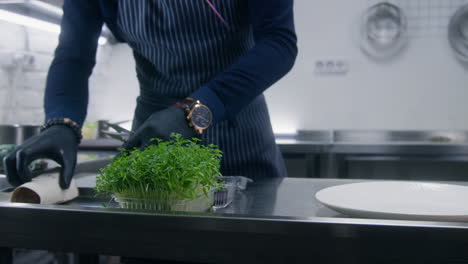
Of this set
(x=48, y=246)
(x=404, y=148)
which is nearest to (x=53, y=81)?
(x=48, y=246)

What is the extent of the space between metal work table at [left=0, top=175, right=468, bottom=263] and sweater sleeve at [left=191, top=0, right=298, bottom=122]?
0.43 meters

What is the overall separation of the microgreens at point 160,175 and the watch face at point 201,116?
0.66 feet

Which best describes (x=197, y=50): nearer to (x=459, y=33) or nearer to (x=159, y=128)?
(x=159, y=128)

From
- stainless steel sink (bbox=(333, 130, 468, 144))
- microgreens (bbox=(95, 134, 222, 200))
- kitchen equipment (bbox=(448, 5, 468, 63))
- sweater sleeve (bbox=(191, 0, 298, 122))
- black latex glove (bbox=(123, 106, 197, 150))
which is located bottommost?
stainless steel sink (bbox=(333, 130, 468, 144))

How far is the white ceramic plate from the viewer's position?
575 mm

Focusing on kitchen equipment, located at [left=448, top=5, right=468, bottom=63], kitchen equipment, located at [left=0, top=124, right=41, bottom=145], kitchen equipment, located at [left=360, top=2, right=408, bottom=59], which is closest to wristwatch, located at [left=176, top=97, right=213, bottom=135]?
kitchen equipment, located at [left=0, top=124, right=41, bottom=145]

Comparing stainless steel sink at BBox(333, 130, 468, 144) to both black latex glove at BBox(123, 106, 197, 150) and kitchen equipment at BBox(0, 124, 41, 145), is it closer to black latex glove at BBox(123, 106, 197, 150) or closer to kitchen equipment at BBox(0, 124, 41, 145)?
kitchen equipment at BBox(0, 124, 41, 145)

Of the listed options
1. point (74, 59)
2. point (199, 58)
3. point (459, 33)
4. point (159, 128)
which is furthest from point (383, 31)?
point (159, 128)

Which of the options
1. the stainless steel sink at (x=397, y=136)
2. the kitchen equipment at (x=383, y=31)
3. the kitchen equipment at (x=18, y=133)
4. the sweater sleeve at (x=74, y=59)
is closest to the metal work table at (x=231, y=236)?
the sweater sleeve at (x=74, y=59)

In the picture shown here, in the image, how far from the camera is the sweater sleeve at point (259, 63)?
970 mm

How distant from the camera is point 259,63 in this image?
1026 mm

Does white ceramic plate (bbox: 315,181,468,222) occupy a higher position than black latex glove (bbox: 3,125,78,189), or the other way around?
black latex glove (bbox: 3,125,78,189)

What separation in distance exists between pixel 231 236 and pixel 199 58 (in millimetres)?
740

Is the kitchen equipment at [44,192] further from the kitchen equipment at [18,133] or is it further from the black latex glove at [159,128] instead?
the kitchen equipment at [18,133]
